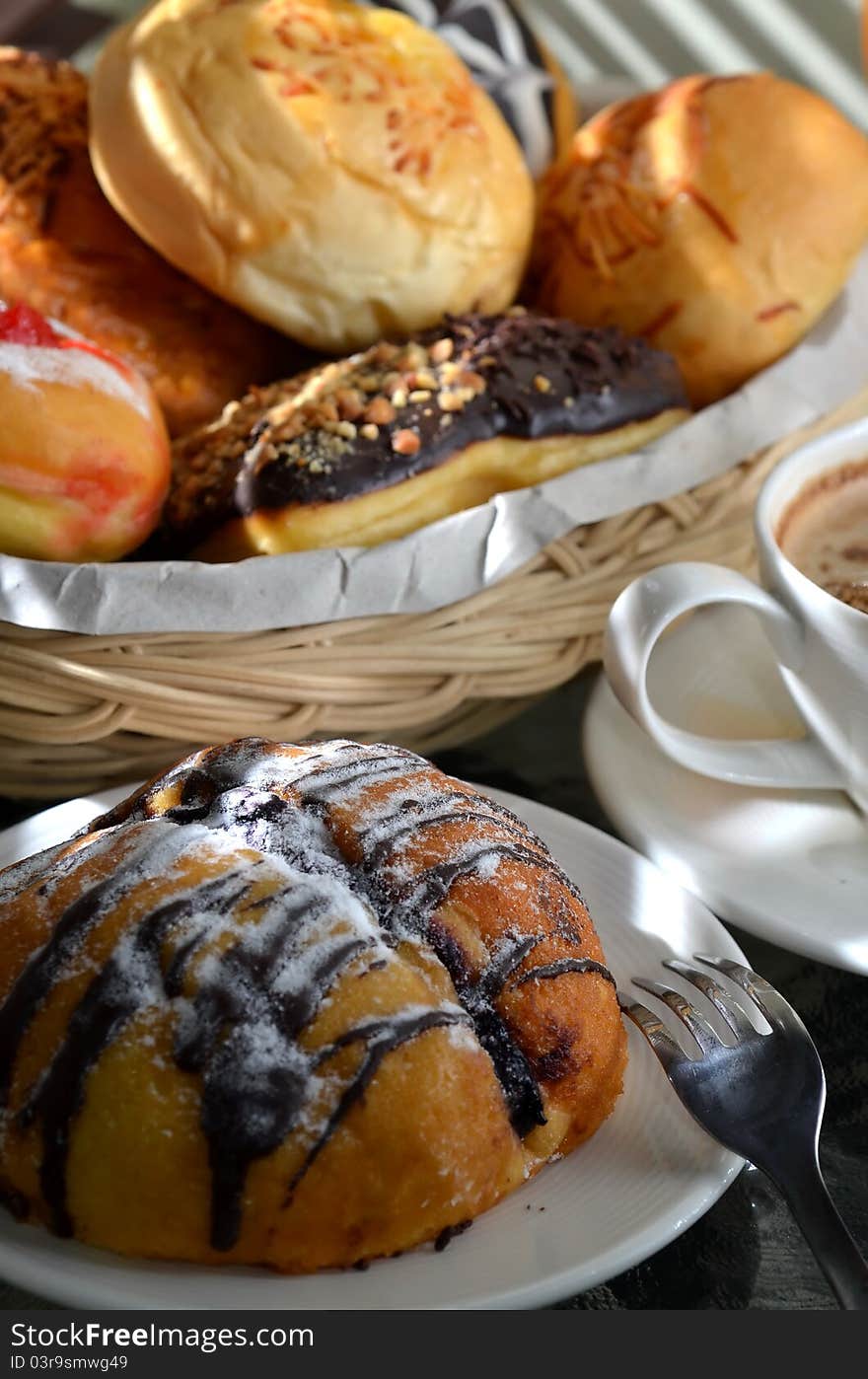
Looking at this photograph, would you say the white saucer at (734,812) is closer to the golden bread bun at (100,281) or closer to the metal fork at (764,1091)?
the metal fork at (764,1091)

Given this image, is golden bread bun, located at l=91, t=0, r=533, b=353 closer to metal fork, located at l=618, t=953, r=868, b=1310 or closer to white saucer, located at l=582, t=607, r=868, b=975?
white saucer, located at l=582, t=607, r=868, b=975

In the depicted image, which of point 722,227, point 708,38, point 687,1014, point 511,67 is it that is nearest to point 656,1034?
point 687,1014

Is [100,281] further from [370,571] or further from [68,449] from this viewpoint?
[370,571]

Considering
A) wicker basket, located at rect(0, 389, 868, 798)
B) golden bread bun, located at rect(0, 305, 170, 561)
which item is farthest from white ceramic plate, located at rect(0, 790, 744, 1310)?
golden bread bun, located at rect(0, 305, 170, 561)

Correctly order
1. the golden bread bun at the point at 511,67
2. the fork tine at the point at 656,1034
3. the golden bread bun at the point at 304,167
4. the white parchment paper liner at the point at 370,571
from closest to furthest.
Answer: the fork tine at the point at 656,1034, the white parchment paper liner at the point at 370,571, the golden bread bun at the point at 304,167, the golden bread bun at the point at 511,67

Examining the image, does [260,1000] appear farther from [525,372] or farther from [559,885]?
[525,372]

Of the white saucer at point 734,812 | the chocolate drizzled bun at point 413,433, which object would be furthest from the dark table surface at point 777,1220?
the chocolate drizzled bun at point 413,433
